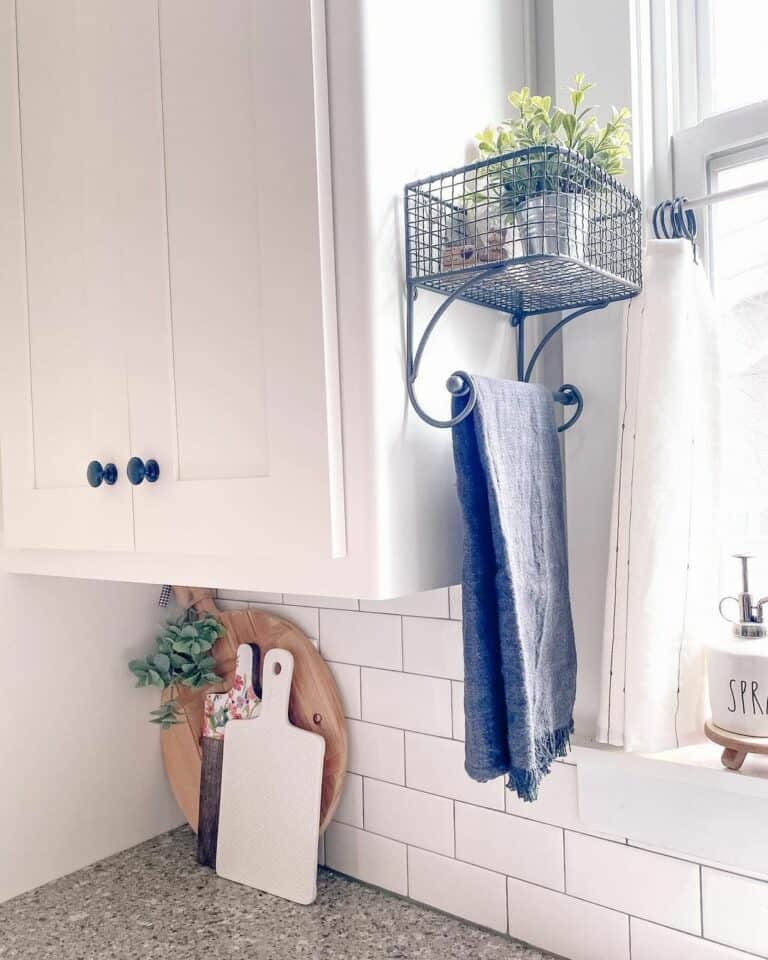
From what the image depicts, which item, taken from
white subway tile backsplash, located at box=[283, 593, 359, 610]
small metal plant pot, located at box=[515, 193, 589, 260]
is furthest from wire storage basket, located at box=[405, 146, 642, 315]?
white subway tile backsplash, located at box=[283, 593, 359, 610]

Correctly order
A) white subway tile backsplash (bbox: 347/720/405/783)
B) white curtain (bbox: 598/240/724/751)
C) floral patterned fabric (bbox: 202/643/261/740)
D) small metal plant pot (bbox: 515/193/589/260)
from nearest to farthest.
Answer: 1. small metal plant pot (bbox: 515/193/589/260)
2. white curtain (bbox: 598/240/724/751)
3. white subway tile backsplash (bbox: 347/720/405/783)
4. floral patterned fabric (bbox: 202/643/261/740)

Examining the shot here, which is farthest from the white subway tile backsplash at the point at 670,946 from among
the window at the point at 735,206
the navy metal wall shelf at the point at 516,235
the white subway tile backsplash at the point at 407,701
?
the navy metal wall shelf at the point at 516,235

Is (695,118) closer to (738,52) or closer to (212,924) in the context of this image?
(738,52)

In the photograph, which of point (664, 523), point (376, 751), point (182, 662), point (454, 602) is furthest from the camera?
point (182, 662)

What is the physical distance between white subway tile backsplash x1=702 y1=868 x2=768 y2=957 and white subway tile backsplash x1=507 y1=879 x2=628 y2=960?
0.10m

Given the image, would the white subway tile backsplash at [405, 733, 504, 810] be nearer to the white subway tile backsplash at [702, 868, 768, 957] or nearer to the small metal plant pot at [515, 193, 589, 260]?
the white subway tile backsplash at [702, 868, 768, 957]

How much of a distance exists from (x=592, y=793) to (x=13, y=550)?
94 cm

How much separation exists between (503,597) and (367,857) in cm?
69

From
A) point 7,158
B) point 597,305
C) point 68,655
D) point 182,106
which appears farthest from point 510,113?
point 68,655

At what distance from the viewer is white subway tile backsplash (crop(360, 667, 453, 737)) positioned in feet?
4.02

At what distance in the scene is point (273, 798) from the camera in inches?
52.4

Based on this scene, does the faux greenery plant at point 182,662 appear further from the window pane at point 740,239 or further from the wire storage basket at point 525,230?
the window pane at point 740,239

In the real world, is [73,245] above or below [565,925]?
above

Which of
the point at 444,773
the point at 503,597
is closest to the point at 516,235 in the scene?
the point at 503,597
